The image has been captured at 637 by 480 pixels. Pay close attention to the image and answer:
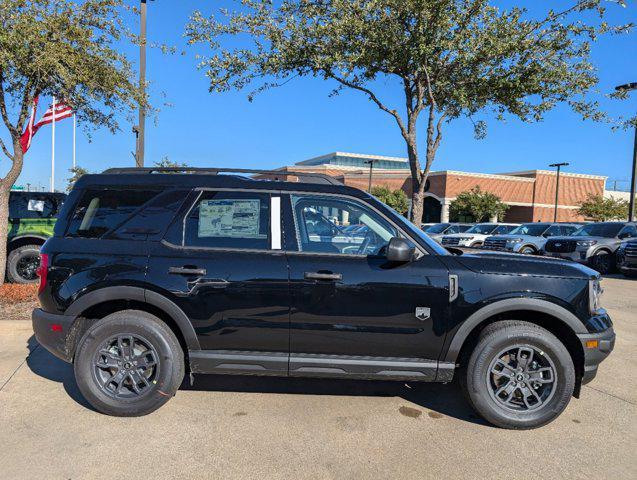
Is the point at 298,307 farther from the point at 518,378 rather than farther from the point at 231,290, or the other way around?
the point at 518,378

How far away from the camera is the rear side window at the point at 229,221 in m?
3.60

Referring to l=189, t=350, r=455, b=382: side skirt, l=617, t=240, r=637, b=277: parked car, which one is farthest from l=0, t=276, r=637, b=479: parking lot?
l=617, t=240, r=637, b=277: parked car

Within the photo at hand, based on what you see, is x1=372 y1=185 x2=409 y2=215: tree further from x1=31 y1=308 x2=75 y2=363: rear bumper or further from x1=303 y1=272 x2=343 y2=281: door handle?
x1=31 y1=308 x2=75 y2=363: rear bumper

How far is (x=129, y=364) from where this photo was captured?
11.7 feet

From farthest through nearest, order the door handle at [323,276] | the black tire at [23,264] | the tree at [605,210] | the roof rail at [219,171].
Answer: the tree at [605,210], the black tire at [23,264], the roof rail at [219,171], the door handle at [323,276]

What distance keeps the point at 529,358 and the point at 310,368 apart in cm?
171

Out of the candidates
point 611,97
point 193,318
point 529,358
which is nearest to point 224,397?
point 193,318

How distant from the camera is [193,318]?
350 cm

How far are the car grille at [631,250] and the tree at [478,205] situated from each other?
123 ft

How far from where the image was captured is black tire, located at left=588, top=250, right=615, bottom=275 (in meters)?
13.9

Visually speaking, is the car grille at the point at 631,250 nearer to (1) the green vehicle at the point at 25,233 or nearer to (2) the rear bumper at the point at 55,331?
(2) the rear bumper at the point at 55,331

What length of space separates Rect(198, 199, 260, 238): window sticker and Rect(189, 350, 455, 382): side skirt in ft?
3.09

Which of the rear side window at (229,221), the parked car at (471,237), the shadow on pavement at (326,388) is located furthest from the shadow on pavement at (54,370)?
the parked car at (471,237)

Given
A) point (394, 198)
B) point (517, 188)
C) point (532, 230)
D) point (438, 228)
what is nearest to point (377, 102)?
point (532, 230)
